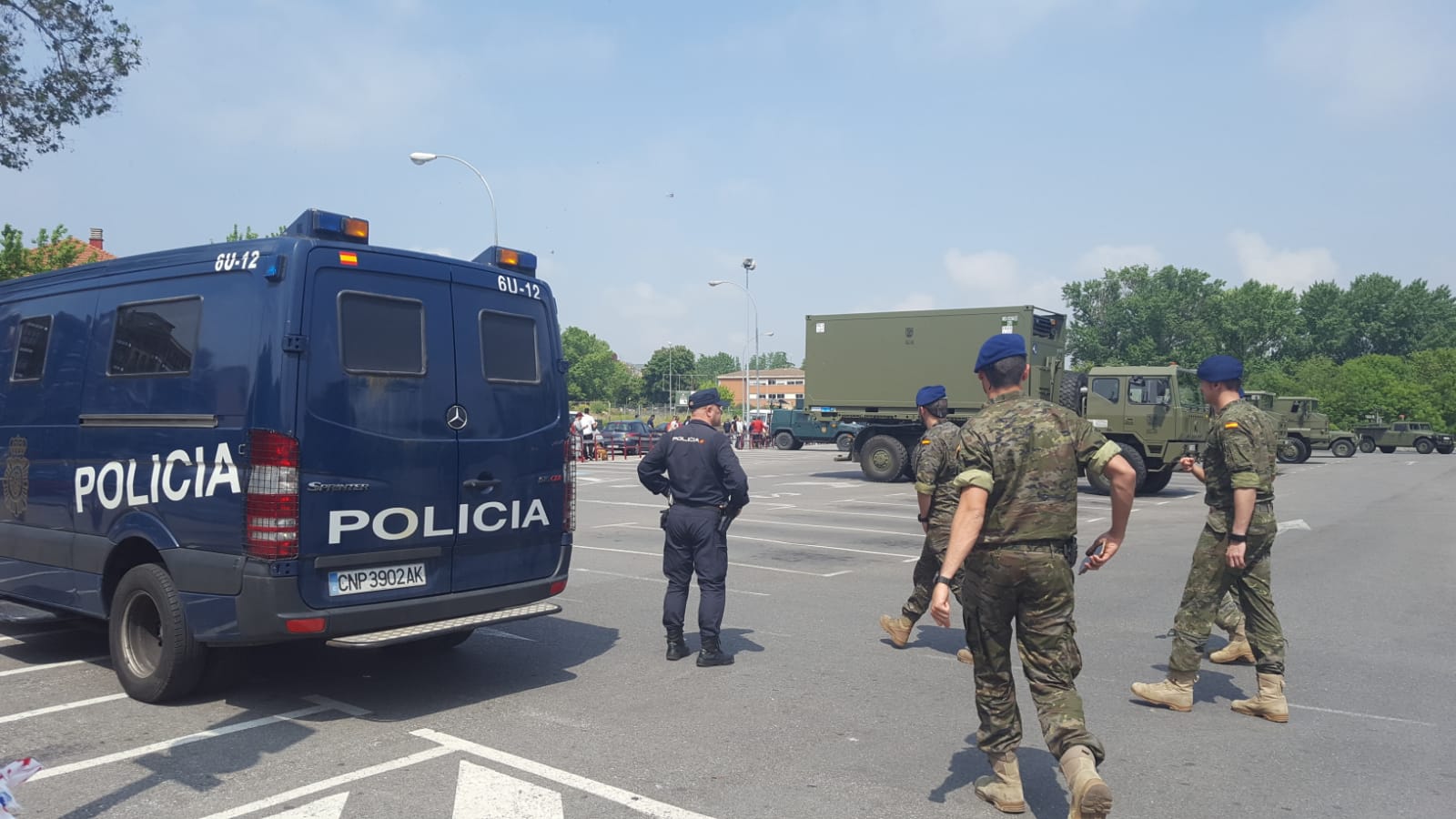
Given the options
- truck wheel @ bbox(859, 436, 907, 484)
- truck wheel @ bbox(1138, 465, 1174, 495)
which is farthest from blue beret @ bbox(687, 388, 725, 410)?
truck wheel @ bbox(1138, 465, 1174, 495)

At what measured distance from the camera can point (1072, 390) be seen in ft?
63.9

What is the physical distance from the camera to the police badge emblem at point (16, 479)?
648 cm

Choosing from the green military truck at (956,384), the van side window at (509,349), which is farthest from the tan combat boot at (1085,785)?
the green military truck at (956,384)

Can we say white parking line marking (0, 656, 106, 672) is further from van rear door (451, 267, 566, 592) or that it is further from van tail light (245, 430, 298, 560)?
van rear door (451, 267, 566, 592)

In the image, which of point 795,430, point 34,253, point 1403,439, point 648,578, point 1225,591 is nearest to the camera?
point 1225,591

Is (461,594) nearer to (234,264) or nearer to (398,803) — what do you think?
(398,803)

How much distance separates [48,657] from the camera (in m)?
6.56

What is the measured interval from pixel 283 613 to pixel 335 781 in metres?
0.97

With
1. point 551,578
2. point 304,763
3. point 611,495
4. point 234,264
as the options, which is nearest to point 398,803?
point 304,763

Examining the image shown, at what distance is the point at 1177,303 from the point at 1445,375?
31.2 m

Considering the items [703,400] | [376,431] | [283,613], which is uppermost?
[703,400]

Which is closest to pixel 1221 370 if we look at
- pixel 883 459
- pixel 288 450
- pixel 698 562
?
pixel 698 562

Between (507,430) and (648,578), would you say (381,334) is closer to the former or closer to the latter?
(507,430)

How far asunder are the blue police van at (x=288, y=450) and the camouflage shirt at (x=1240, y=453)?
386 cm
